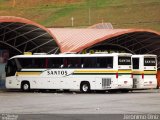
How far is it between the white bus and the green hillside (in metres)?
36.4

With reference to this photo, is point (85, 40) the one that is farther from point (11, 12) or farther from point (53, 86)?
point (11, 12)

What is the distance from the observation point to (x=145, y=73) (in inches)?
1473

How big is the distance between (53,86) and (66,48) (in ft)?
18.7

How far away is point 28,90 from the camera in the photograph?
1502 inches

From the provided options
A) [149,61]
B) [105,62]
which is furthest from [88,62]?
[149,61]

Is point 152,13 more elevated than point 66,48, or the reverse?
point 152,13

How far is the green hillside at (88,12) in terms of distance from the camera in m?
77.6

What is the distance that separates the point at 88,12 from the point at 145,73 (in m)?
48.9

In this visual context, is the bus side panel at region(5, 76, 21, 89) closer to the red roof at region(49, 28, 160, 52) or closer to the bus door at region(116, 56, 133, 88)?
the red roof at region(49, 28, 160, 52)

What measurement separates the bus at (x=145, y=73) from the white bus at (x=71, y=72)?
204 cm

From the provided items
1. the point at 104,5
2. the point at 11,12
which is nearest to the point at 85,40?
the point at 104,5

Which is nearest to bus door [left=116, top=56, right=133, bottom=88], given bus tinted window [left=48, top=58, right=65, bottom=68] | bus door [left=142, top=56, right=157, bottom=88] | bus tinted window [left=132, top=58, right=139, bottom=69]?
bus door [left=142, top=56, right=157, bottom=88]

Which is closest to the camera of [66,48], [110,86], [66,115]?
[66,115]

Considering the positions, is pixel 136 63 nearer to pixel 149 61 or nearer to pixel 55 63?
pixel 149 61
